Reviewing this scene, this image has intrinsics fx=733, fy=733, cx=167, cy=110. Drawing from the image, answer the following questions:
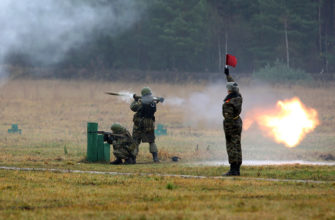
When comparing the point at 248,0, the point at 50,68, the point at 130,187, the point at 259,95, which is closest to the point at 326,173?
the point at 130,187

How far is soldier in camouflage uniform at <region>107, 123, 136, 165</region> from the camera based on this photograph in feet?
71.8

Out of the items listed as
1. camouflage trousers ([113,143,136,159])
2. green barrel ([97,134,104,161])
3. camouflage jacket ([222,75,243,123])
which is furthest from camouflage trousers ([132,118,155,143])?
camouflage jacket ([222,75,243,123])

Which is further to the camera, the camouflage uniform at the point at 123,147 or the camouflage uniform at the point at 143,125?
the camouflage uniform at the point at 143,125

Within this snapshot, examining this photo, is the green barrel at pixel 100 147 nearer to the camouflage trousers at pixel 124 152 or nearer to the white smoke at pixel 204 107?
the camouflage trousers at pixel 124 152

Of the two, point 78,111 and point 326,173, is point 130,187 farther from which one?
point 78,111

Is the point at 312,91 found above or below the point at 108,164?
above

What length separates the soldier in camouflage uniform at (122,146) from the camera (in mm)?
21891

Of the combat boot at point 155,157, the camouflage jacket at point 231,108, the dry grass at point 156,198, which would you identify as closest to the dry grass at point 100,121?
the combat boot at point 155,157

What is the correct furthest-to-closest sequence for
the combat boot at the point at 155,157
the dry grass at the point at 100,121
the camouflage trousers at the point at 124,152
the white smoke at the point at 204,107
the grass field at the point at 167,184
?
the white smoke at the point at 204,107, the dry grass at the point at 100,121, the combat boot at the point at 155,157, the camouflage trousers at the point at 124,152, the grass field at the point at 167,184

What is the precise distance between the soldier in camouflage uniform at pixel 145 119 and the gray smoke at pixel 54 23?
38.6 ft

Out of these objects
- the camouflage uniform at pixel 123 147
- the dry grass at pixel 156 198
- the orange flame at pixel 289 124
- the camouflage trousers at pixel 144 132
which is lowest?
the dry grass at pixel 156 198

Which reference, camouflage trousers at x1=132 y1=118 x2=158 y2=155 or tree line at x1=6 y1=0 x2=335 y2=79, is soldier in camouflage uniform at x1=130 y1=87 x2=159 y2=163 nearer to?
camouflage trousers at x1=132 y1=118 x2=158 y2=155

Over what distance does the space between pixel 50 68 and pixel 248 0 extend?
893 inches

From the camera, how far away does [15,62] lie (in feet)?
178
